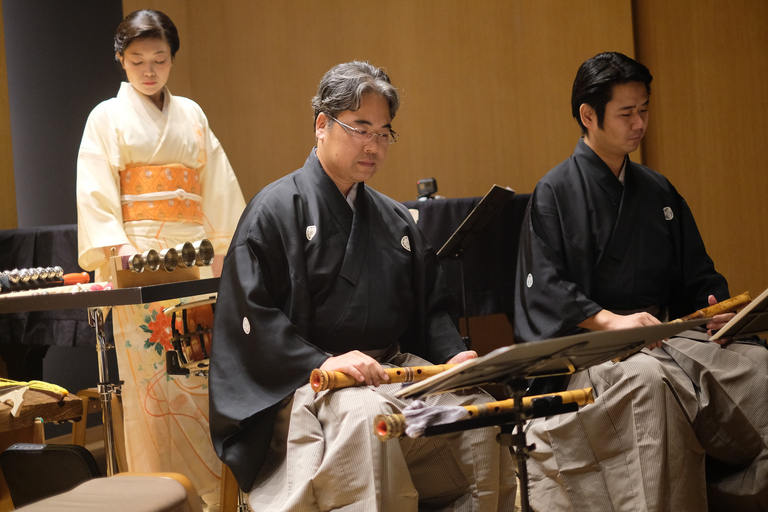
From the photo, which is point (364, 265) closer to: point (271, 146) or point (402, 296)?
point (402, 296)

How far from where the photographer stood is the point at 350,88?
2.40m

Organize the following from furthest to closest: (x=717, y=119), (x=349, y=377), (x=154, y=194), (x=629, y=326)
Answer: (x=717, y=119)
(x=154, y=194)
(x=629, y=326)
(x=349, y=377)

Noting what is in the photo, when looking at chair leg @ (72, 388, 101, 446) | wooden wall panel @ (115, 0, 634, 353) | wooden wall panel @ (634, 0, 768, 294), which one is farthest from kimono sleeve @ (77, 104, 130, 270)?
wooden wall panel @ (634, 0, 768, 294)

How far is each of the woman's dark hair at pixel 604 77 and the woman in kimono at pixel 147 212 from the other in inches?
70.0

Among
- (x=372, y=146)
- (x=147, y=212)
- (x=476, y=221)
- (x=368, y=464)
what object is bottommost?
(x=368, y=464)

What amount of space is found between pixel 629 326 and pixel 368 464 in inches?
47.2

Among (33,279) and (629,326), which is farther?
(33,279)

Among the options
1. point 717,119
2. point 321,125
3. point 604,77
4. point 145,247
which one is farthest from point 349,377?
point 717,119

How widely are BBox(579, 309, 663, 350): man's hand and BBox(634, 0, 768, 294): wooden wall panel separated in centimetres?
211

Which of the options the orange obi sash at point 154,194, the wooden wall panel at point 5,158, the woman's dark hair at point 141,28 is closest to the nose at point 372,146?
the orange obi sash at point 154,194

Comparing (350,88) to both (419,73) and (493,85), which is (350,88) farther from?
(419,73)

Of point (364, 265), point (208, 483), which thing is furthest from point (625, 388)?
point (208, 483)

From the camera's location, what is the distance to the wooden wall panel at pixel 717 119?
4.46 metres

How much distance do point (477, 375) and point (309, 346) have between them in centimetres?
76
